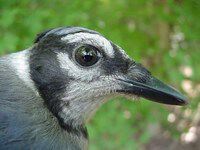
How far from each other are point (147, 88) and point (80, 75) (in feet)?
0.96

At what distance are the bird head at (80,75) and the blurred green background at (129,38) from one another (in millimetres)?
959

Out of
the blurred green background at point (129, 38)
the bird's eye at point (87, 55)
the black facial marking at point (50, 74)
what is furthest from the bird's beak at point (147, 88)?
the blurred green background at point (129, 38)

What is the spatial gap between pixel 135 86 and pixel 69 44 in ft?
1.10

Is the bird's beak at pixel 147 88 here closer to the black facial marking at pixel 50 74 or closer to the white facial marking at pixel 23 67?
the black facial marking at pixel 50 74

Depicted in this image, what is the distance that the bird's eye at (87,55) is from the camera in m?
2.27

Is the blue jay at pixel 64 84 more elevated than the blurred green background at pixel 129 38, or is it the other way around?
the blurred green background at pixel 129 38

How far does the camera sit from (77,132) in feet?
7.77

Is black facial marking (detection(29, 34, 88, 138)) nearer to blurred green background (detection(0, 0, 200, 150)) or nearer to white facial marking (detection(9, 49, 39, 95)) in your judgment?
white facial marking (detection(9, 49, 39, 95))

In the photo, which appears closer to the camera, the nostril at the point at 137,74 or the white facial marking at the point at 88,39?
the white facial marking at the point at 88,39

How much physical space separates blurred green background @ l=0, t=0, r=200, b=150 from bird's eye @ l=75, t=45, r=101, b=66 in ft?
3.43

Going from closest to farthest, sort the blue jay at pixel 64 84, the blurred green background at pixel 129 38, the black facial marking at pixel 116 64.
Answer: the blue jay at pixel 64 84 < the black facial marking at pixel 116 64 < the blurred green background at pixel 129 38

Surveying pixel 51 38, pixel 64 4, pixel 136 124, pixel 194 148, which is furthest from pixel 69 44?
pixel 194 148

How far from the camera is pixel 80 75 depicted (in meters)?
2.27

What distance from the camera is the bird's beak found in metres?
2.35
